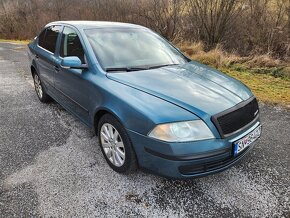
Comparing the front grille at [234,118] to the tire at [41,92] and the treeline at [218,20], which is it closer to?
the tire at [41,92]

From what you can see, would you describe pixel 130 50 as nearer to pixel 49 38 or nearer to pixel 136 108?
pixel 136 108

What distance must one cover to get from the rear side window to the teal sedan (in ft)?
0.70

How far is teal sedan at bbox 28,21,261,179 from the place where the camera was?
2.24 meters

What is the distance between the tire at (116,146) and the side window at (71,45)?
37.2 inches

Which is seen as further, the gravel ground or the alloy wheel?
the alloy wheel

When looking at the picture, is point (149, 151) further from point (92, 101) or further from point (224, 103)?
point (92, 101)

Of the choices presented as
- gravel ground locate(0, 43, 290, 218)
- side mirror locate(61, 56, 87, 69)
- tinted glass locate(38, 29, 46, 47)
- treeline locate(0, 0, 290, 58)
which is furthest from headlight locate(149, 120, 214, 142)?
treeline locate(0, 0, 290, 58)

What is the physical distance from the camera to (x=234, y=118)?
95.2 inches

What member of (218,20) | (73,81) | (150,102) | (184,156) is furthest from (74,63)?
(218,20)

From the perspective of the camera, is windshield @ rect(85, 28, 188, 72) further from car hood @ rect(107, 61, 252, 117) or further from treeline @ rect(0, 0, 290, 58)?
treeline @ rect(0, 0, 290, 58)

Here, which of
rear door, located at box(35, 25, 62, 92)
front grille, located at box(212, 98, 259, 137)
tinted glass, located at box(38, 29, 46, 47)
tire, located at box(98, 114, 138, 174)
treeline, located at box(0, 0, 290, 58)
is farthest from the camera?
treeline, located at box(0, 0, 290, 58)

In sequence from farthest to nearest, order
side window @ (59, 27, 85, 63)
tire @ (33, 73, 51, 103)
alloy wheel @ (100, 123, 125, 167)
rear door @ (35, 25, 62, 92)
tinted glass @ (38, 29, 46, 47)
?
tire @ (33, 73, 51, 103), tinted glass @ (38, 29, 46, 47), rear door @ (35, 25, 62, 92), side window @ (59, 27, 85, 63), alloy wheel @ (100, 123, 125, 167)

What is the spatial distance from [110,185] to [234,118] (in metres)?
1.42

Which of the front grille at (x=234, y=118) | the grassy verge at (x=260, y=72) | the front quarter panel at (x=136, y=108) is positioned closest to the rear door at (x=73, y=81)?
the front quarter panel at (x=136, y=108)
